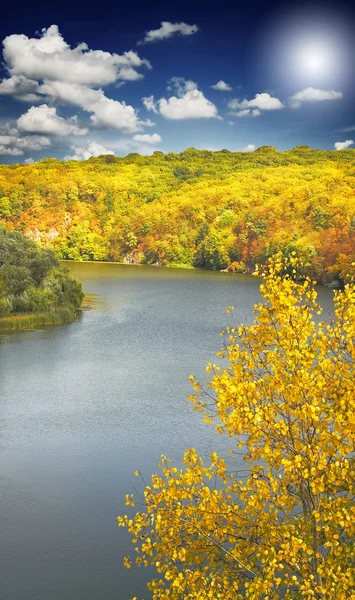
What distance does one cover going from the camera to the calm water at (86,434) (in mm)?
10211

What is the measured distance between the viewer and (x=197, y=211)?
84812 millimetres

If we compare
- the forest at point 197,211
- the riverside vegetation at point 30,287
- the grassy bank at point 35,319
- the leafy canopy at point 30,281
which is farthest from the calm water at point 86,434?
the forest at point 197,211

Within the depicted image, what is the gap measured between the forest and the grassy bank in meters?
27.0

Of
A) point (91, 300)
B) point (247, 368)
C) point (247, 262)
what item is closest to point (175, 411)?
point (247, 368)

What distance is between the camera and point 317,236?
2502 inches

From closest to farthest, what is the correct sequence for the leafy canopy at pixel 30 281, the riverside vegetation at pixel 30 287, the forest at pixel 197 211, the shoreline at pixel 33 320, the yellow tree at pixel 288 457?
the yellow tree at pixel 288 457 < the shoreline at pixel 33 320 < the riverside vegetation at pixel 30 287 < the leafy canopy at pixel 30 281 < the forest at pixel 197 211

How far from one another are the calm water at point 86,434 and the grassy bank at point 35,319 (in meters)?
0.73

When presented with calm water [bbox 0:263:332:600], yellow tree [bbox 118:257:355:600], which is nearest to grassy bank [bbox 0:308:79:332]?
calm water [bbox 0:263:332:600]

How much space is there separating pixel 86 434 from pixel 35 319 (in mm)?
14976

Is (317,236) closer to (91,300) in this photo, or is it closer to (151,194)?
(91,300)

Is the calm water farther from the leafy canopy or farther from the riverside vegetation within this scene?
the leafy canopy

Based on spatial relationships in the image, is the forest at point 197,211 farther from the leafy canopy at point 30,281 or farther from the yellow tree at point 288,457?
the yellow tree at point 288,457

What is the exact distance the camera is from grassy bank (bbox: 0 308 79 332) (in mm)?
28797

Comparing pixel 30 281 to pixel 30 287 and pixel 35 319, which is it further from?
pixel 35 319
